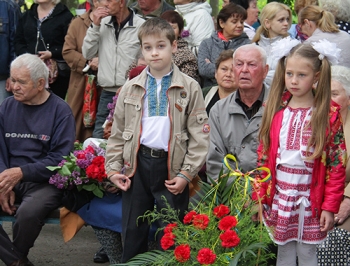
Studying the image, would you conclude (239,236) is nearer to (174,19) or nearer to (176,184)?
(176,184)

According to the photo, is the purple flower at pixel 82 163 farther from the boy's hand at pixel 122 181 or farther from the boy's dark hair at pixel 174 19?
the boy's dark hair at pixel 174 19

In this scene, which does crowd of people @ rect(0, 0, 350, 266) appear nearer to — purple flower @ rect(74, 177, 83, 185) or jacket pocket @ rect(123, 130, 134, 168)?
jacket pocket @ rect(123, 130, 134, 168)

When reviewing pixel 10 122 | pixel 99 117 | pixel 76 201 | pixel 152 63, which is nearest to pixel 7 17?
pixel 99 117

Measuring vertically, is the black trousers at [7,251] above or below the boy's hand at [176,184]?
below

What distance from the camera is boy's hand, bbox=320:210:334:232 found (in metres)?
4.45

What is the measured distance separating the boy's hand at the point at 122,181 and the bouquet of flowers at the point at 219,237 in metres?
0.67

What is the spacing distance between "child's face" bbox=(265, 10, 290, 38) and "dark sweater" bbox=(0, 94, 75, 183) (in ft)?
8.77

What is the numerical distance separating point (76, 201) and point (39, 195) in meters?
0.30

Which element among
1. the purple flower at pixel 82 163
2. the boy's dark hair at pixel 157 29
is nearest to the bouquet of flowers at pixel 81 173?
the purple flower at pixel 82 163

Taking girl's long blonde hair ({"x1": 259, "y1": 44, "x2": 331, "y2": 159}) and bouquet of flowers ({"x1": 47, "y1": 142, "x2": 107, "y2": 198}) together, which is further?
bouquet of flowers ({"x1": 47, "y1": 142, "x2": 107, "y2": 198})

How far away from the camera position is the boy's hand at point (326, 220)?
4.45 meters

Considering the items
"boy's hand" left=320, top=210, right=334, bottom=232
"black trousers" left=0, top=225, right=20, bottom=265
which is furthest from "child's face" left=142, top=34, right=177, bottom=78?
"black trousers" left=0, top=225, right=20, bottom=265

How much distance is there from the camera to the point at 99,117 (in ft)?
25.4

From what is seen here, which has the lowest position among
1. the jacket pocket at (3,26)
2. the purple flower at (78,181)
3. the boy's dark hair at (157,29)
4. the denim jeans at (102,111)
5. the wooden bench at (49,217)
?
the wooden bench at (49,217)
